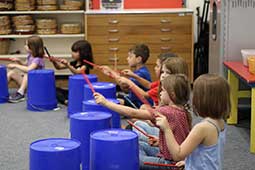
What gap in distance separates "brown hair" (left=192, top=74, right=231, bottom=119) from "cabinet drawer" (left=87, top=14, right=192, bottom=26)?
405 centimetres

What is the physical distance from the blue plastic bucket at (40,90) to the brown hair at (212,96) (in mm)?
3047

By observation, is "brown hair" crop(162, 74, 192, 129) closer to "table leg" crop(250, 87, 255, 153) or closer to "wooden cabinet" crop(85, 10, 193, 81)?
"table leg" crop(250, 87, 255, 153)

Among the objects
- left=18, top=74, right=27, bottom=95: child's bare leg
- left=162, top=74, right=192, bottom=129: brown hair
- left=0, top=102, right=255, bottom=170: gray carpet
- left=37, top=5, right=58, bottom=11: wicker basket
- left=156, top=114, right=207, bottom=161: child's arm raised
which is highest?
left=37, top=5, right=58, bottom=11: wicker basket

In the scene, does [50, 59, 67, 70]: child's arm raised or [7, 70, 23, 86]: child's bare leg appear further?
[7, 70, 23, 86]: child's bare leg

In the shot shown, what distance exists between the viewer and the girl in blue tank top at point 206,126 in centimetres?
230

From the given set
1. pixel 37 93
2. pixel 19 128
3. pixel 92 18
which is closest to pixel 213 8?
pixel 92 18

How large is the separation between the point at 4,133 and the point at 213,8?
257 centimetres

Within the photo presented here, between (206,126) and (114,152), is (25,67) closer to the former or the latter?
(114,152)

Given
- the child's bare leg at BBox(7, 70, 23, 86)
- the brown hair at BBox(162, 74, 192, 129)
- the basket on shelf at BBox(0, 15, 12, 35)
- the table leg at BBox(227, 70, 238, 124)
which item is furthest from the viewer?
the basket on shelf at BBox(0, 15, 12, 35)

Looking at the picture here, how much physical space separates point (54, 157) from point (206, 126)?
0.76 m

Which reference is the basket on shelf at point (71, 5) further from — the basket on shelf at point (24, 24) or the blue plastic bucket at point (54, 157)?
the blue plastic bucket at point (54, 157)

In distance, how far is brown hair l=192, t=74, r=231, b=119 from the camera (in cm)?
231

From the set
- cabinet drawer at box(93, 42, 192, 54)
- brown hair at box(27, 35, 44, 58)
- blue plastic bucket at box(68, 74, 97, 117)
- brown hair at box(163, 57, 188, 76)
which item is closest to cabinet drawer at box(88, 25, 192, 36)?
cabinet drawer at box(93, 42, 192, 54)

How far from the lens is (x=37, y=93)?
5.17 m
